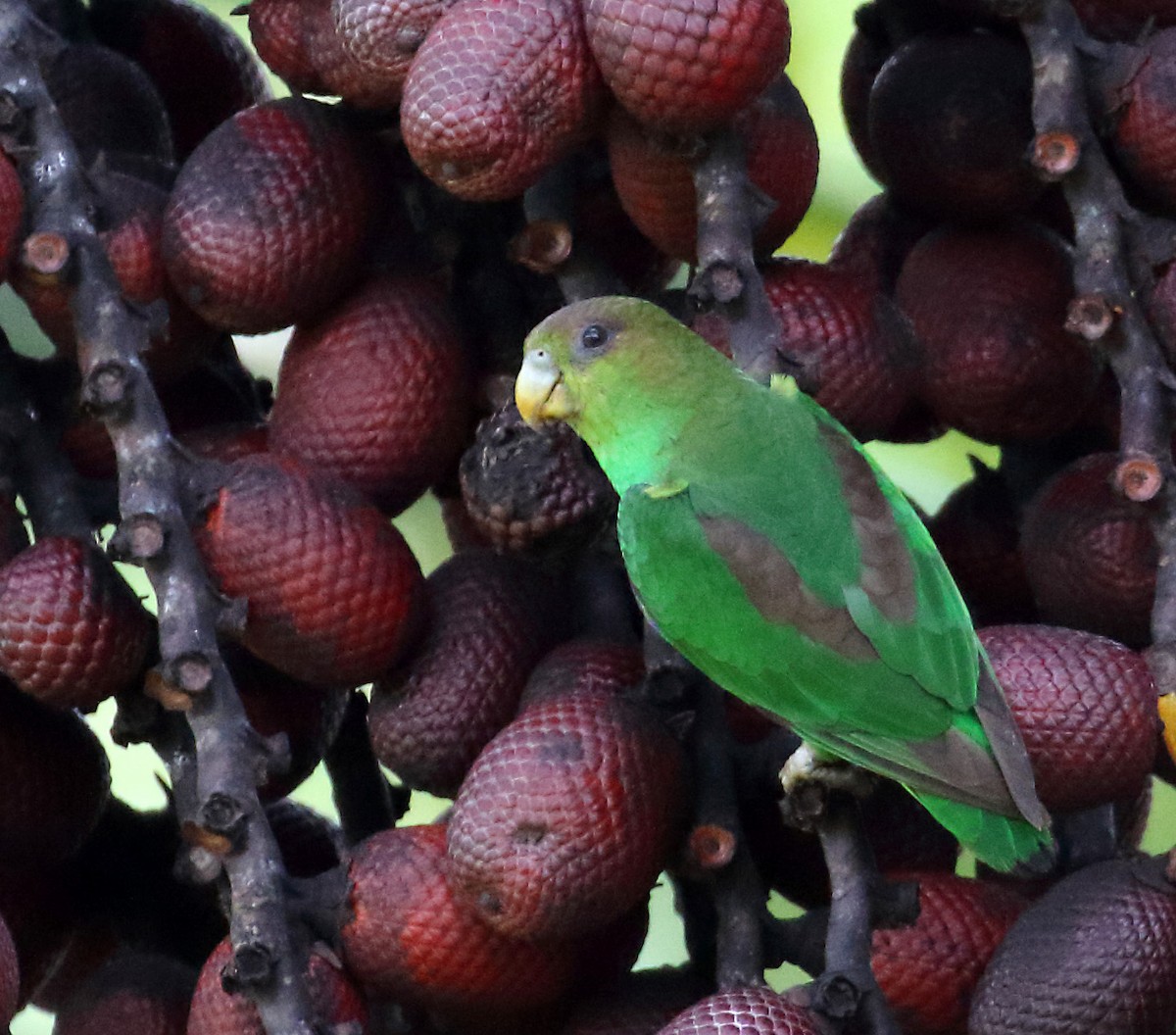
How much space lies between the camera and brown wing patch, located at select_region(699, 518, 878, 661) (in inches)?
40.7

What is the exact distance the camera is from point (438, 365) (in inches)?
38.0

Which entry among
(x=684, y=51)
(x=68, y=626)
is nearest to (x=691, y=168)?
(x=684, y=51)

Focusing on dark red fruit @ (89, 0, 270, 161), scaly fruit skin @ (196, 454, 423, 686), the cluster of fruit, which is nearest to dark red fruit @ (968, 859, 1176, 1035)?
the cluster of fruit

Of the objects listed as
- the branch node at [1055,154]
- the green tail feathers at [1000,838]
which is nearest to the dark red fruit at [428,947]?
the green tail feathers at [1000,838]

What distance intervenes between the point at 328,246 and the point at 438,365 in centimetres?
9

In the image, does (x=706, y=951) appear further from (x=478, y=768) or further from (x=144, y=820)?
(x=144, y=820)

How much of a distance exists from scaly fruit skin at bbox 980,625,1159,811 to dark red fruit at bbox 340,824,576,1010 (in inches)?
9.9

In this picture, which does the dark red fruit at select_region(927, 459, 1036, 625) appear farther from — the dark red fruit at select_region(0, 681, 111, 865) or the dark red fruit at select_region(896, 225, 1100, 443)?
the dark red fruit at select_region(0, 681, 111, 865)

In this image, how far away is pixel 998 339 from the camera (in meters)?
0.99

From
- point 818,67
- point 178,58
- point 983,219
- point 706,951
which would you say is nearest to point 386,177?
point 178,58

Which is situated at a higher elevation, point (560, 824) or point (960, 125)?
point (960, 125)

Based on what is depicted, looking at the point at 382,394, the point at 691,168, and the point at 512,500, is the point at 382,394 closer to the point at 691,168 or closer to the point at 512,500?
the point at 512,500

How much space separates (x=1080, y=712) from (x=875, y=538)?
0.75 feet

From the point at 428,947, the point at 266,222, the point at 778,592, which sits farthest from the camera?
the point at 778,592
